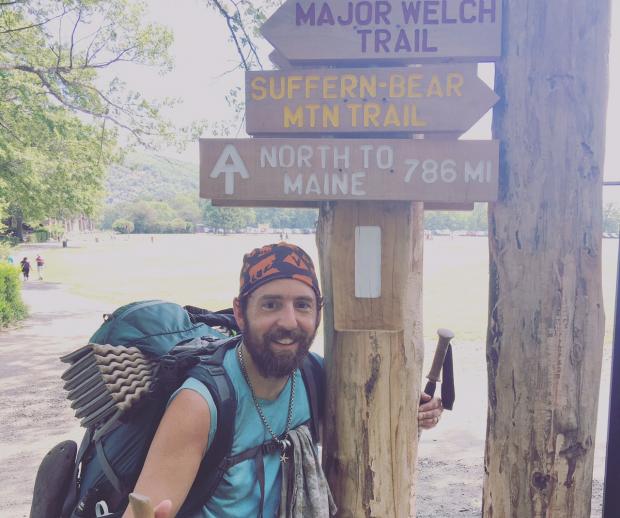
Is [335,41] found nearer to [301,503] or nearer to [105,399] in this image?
[105,399]

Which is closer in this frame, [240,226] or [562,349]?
[562,349]

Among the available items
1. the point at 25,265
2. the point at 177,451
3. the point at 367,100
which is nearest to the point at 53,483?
the point at 177,451

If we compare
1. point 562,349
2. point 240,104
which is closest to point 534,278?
point 562,349

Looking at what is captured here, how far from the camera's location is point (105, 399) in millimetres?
1850

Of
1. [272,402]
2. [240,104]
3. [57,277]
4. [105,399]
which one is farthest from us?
[57,277]

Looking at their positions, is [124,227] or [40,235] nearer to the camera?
[40,235]

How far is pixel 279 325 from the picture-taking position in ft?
6.31

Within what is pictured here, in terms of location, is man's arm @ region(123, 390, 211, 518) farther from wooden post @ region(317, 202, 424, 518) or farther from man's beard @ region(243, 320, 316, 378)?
A: wooden post @ region(317, 202, 424, 518)

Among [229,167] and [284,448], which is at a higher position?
[229,167]

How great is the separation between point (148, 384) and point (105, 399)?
14 cm

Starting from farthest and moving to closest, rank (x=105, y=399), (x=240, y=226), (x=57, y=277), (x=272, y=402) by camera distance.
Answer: (x=240, y=226)
(x=57, y=277)
(x=272, y=402)
(x=105, y=399)

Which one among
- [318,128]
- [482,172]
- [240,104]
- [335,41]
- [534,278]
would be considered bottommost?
[534,278]

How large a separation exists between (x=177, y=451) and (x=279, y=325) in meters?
0.51

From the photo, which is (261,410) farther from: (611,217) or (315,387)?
(611,217)
